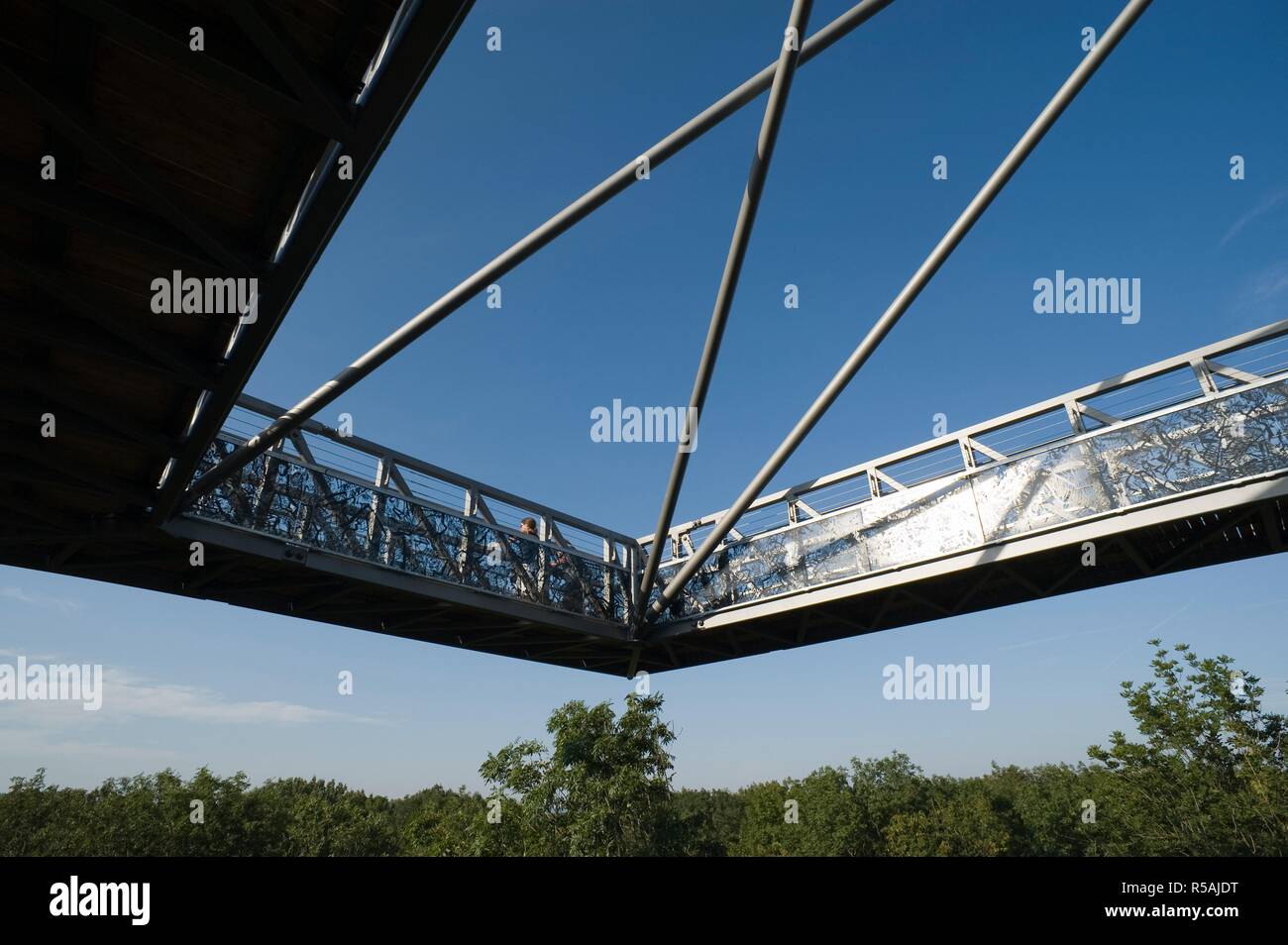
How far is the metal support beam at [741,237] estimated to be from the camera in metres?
6.96

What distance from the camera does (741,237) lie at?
344 inches

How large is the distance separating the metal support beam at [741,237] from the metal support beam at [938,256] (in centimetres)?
133

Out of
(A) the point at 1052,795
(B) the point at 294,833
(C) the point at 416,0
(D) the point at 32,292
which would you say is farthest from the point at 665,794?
(A) the point at 1052,795

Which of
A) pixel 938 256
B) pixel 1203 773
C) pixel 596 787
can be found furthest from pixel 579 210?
pixel 1203 773

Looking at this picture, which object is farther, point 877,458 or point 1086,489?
point 877,458

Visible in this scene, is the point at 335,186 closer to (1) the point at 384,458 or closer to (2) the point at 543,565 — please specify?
(1) the point at 384,458

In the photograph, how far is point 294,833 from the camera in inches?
2234

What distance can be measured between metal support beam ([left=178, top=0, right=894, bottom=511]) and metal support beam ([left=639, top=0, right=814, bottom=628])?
1.42 feet

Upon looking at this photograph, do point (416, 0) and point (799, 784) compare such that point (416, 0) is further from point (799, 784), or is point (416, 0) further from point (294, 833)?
point (799, 784)

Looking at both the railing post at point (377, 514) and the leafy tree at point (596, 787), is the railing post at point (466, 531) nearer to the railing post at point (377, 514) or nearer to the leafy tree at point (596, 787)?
the railing post at point (377, 514)

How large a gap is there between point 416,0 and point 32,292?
6007 millimetres

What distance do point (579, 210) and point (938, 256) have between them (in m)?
4.71
